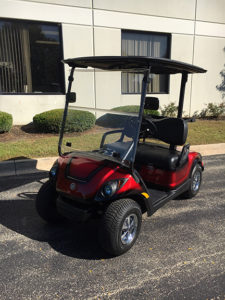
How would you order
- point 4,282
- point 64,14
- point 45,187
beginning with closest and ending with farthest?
1. point 4,282
2. point 45,187
3. point 64,14

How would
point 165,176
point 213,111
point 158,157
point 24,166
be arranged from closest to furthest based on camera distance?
1. point 165,176
2. point 158,157
3. point 24,166
4. point 213,111

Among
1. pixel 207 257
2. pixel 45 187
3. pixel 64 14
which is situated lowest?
pixel 207 257

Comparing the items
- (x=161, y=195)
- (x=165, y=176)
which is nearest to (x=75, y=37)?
(x=165, y=176)

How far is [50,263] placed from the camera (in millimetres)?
2445

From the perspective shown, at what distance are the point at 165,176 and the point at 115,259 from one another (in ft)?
4.09

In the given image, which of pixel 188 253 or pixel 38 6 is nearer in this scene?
pixel 188 253

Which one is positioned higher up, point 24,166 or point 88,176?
point 88,176

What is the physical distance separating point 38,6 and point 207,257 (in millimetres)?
8058

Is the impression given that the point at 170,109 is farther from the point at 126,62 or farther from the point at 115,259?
the point at 115,259

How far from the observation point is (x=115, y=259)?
2.51 metres

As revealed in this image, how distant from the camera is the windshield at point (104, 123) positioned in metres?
2.67

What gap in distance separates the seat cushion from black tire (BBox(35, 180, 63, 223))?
1.22m

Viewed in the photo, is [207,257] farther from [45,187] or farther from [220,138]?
[220,138]

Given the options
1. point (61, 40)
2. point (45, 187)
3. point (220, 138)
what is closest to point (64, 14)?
point (61, 40)
